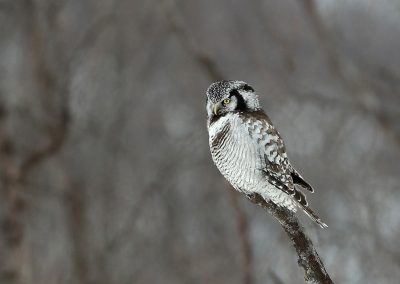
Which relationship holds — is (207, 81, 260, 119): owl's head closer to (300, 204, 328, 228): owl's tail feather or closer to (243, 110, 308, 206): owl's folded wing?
(243, 110, 308, 206): owl's folded wing

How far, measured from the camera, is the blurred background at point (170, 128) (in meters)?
7.92

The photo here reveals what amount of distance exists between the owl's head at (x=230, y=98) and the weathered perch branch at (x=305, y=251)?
1.51ft

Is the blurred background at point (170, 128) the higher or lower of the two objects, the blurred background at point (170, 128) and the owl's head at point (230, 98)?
the higher

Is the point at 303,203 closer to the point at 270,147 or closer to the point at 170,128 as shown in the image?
the point at 270,147

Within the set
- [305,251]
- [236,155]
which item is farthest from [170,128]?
[305,251]

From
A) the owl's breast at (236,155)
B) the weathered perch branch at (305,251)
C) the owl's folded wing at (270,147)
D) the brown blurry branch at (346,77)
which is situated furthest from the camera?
the brown blurry branch at (346,77)

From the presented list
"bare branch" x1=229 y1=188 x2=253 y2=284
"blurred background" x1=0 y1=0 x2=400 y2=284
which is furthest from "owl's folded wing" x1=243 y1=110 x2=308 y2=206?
"bare branch" x1=229 y1=188 x2=253 y2=284

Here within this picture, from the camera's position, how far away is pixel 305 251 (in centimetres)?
202

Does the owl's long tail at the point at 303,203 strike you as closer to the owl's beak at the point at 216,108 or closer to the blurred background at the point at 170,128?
the owl's beak at the point at 216,108

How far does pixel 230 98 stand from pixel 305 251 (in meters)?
0.71

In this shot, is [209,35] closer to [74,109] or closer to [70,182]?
[74,109]

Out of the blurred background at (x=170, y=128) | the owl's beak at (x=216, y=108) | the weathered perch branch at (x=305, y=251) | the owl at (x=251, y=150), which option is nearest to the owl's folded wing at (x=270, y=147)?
the owl at (x=251, y=150)

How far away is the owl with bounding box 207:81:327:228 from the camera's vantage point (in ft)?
8.40

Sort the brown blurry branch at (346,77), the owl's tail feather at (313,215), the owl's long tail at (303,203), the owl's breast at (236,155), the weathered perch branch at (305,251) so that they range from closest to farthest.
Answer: the weathered perch branch at (305,251) → the owl's tail feather at (313,215) → the owl's long tail at (303,203) → the owl's breast at (236,155) → the brown blurry branch at (346,77)
